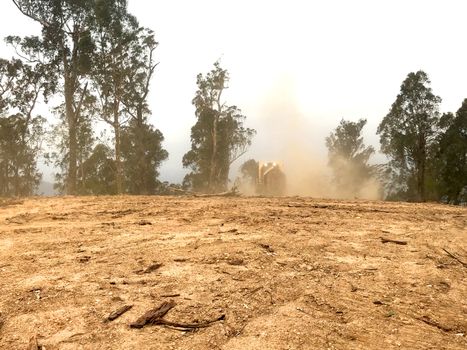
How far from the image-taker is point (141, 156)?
28.7m

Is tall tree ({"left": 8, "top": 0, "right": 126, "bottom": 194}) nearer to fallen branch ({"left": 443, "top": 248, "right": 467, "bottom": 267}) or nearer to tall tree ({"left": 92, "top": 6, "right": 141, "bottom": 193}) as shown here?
tall tree ({"left": 92, "top": 6, "right": 141, "bottom": 193})

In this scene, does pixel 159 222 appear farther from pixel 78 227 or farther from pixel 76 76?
pixel 76 76

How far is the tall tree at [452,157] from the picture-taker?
72.1ft

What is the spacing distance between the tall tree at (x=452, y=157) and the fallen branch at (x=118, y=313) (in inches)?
900

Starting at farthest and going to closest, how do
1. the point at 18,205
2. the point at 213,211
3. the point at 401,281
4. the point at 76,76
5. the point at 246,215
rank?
the point at 76,76 < the point at 18,205 < the point at 213,211 < the point at 246,215 < the point at 401,281

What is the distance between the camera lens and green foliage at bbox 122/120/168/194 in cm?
2842

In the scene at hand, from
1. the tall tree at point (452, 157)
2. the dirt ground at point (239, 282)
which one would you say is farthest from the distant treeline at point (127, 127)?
the dirt ground at point (239, 282)

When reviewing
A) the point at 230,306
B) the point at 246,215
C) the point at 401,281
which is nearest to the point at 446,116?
the point at 246,215

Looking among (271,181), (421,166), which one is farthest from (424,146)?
(271,181)

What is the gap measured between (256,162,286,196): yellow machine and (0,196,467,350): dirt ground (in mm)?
15749

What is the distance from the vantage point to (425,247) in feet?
18.0

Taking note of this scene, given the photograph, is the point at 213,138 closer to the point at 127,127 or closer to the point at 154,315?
the point at 127,127

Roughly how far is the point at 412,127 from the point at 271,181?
9487 mm

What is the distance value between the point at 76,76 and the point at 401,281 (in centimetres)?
2315
